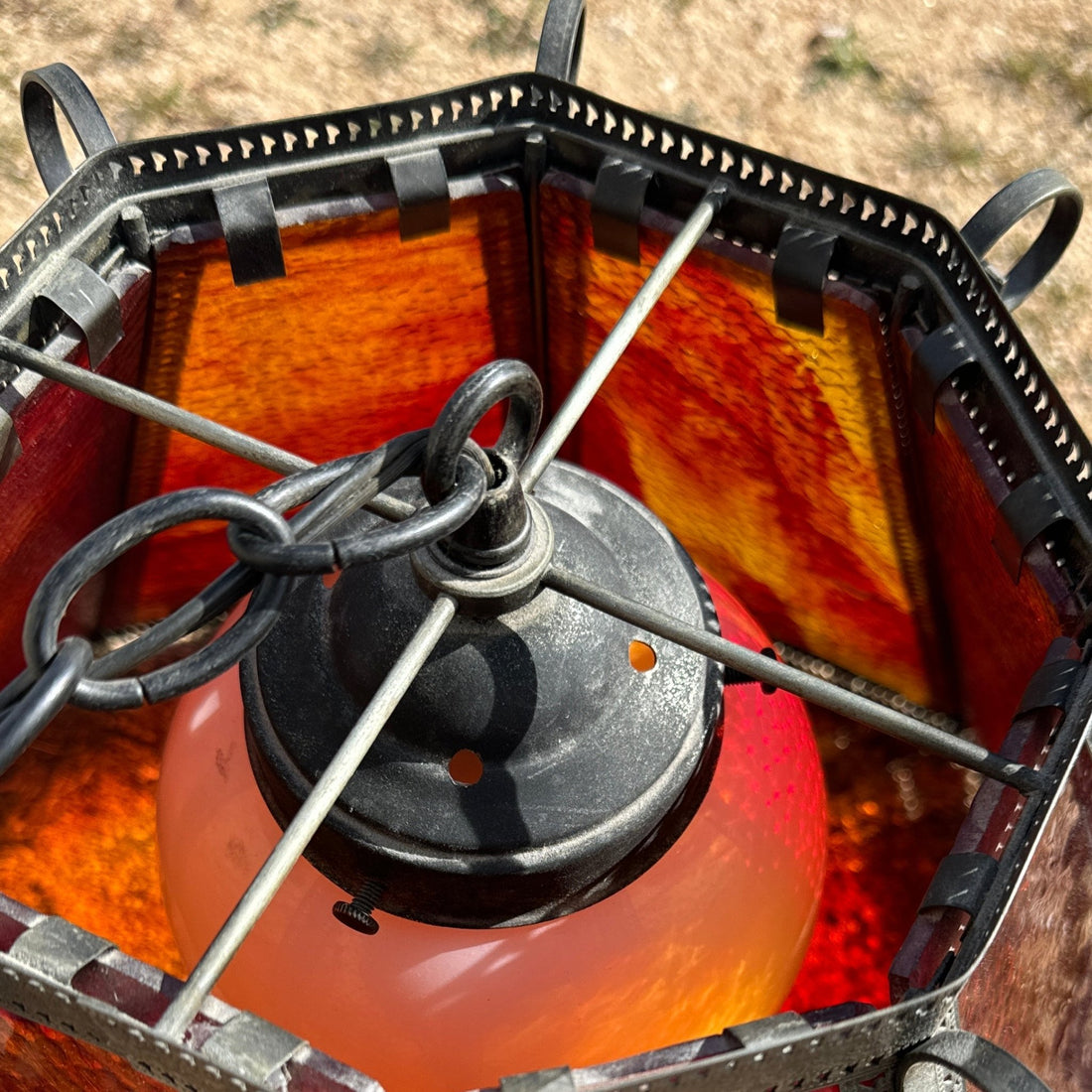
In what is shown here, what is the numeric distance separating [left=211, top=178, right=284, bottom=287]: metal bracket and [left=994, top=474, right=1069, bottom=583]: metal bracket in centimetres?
76

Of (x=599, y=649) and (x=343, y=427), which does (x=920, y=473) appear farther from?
(x=343, y=427)

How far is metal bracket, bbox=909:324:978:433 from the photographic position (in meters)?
1.20

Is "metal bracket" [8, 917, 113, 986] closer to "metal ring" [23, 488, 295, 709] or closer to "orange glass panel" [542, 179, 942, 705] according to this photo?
"metal ring" [23, 488, 295, 709]

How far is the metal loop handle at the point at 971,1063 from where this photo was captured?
2.73 ft

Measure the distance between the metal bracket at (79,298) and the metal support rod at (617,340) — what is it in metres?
0.44

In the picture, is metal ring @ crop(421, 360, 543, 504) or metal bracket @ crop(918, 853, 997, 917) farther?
metal bracket @ crop(918, 853, 997, 917)

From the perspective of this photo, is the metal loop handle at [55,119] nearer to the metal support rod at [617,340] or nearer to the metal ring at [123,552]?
the metal support rod at [617,340]

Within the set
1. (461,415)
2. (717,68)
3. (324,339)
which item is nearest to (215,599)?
(461,415)

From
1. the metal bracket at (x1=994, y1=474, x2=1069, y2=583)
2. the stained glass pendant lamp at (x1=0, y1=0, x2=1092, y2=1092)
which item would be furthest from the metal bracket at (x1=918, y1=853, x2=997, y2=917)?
the metal bracket at (x1=994, y1=474, x2=1069, y2=583)

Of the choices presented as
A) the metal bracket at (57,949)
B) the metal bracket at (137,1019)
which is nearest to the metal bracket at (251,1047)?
the metal bracket at (137,1019)

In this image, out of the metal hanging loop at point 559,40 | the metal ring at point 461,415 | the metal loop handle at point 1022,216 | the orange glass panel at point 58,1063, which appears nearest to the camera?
the metal ring at point 461,415

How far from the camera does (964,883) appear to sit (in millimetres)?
1001

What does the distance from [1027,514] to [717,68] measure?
6.89ft

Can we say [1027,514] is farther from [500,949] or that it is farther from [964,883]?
[500,949]
